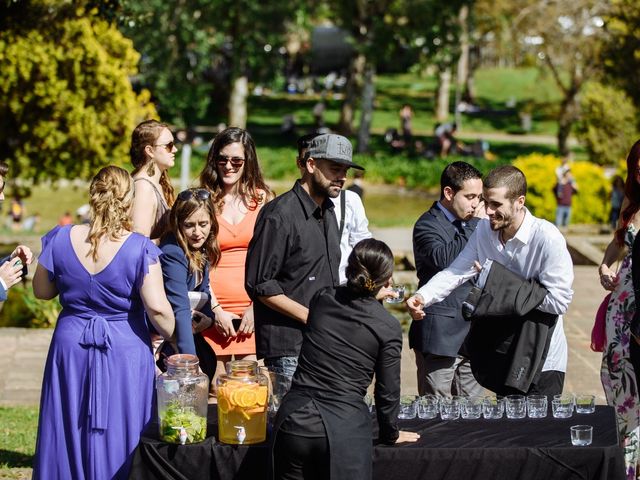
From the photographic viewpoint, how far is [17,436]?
770 cm

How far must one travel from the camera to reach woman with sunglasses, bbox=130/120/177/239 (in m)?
6.81

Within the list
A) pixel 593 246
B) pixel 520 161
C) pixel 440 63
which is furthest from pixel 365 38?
pixel 593 246

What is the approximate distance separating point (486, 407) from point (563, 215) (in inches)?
636

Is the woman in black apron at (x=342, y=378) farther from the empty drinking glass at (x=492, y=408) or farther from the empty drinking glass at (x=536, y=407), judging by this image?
the empty drinking glass at (x=536, y=407)

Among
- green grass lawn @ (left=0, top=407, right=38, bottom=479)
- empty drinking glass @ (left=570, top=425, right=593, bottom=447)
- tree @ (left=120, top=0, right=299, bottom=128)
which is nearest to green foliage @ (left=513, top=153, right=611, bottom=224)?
tree @ (left=120, top=0, right=299, bottom=128)

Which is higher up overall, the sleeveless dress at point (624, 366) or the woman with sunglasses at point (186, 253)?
the woman with sunglasses at point (186, 253)

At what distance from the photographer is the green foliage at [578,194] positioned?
2258cm

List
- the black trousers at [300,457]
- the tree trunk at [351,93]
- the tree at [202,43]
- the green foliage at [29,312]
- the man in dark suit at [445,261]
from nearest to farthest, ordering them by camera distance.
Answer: the black trousers at [300,457] < the man in dark suit at [445,261] < the green foliage at [29,312] < the tree at [202,43] < the tree trunk at [351,93]

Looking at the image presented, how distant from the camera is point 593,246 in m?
17.4

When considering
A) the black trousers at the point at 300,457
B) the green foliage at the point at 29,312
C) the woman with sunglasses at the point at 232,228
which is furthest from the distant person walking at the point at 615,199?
the black trousers at the point at 300,457

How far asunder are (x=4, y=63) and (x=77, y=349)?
1193 cm

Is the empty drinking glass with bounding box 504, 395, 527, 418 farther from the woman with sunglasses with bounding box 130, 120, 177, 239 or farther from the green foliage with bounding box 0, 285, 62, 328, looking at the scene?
the green foliage with bounding box 0, 285, 62, 328

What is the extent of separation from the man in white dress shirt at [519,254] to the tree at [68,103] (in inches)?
455

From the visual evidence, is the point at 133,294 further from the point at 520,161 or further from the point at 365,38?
the point at 365,38
